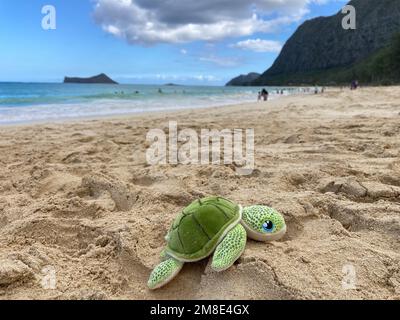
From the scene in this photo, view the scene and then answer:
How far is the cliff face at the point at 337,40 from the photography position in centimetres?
9338

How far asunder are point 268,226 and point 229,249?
1.13 feet

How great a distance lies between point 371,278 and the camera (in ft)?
5.50

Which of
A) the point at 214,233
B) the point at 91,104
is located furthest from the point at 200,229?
the point at 91,104

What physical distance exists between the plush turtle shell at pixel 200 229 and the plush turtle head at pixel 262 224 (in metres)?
0.07

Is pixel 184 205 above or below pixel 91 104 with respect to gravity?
below

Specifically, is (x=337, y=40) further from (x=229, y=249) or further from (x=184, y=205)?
(x=229, y=249)

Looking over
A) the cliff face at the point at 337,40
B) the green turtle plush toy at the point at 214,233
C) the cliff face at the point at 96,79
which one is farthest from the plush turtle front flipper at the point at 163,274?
the cliff face at the point at 96,79

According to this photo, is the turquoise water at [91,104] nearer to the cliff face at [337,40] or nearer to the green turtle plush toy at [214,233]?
the green turtle plush toy at [214,233]

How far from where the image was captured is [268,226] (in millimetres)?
1984

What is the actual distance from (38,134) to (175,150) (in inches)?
135

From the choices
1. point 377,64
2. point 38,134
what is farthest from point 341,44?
point 38,134
